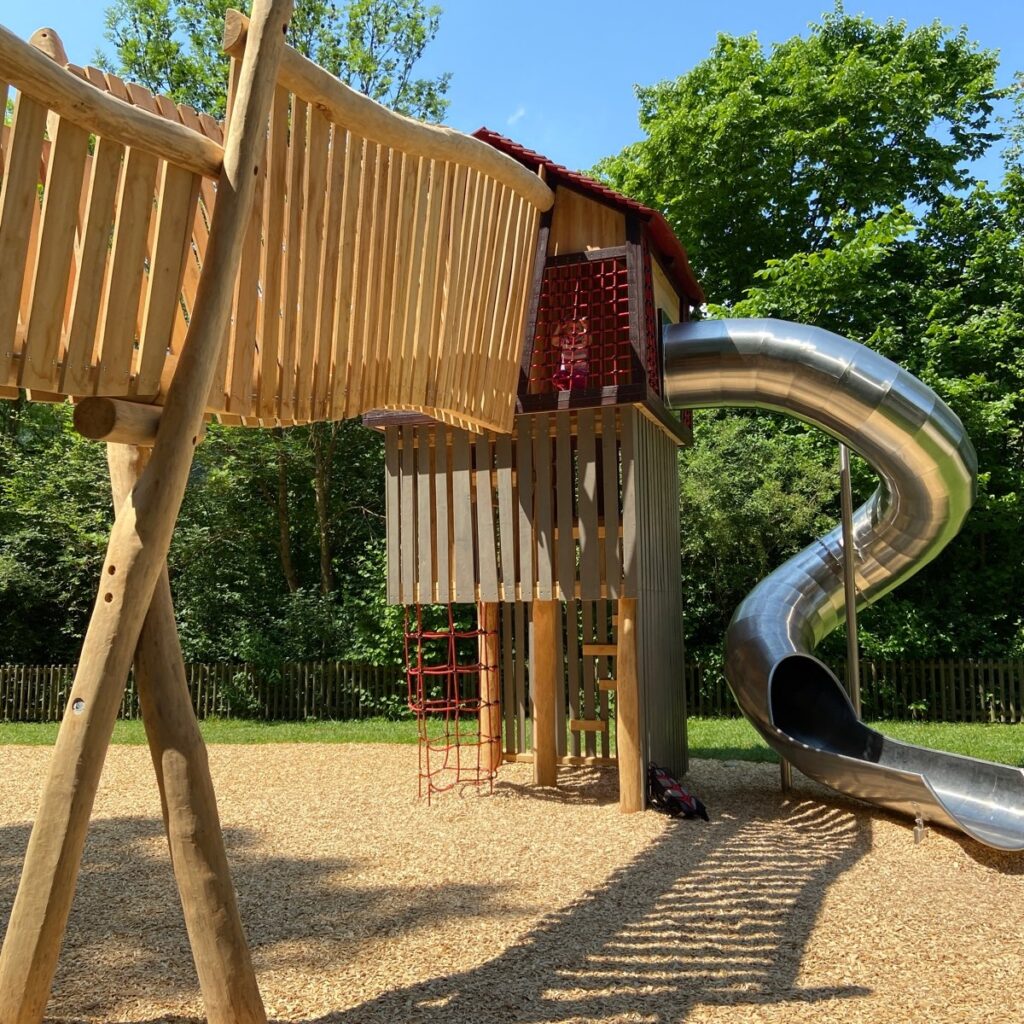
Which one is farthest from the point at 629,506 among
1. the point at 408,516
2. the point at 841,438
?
the point at 841,438

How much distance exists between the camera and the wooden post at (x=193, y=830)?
3.27 meters

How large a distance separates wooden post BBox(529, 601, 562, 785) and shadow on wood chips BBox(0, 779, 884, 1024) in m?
2.00

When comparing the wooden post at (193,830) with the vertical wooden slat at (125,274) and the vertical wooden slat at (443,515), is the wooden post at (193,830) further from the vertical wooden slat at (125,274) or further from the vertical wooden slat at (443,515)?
the vertical wooden slat at (443,515)

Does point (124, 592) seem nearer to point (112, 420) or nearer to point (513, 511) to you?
point (112, 420)

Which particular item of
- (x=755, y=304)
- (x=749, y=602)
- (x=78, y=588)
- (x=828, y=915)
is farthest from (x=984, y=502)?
(x=78, y=588)

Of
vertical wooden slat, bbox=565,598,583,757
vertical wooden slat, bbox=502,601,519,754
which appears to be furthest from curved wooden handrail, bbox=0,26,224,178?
vertical wooden slat, bbox=502,601,519,754

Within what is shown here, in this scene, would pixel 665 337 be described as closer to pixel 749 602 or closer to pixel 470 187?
pixel 749 602

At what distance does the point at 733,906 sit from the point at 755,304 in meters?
14.6

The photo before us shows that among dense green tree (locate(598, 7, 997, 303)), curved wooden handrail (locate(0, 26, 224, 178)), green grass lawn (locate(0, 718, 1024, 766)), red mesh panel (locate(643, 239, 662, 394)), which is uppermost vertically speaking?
dense green tree (locate(598, 7, 997, 303))

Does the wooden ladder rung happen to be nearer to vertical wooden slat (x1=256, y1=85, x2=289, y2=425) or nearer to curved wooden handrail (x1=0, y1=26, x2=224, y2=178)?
vertical wooden slat (x1=256, y1=85, x2=289, y2=425)

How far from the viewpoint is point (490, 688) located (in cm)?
990

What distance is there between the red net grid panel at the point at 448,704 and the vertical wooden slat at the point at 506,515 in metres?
1.01

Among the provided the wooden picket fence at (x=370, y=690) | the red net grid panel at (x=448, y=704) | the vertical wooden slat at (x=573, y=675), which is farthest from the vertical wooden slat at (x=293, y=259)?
the wooden picket fence at (x=370, y=690)

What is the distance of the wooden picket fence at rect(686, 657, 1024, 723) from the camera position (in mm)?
14695
